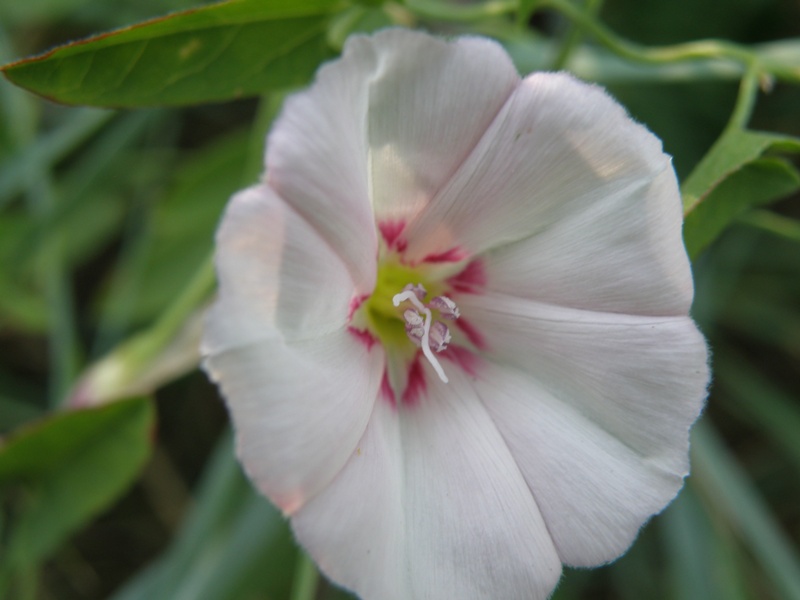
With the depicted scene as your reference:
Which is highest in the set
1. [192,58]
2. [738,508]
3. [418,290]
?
[192,58]

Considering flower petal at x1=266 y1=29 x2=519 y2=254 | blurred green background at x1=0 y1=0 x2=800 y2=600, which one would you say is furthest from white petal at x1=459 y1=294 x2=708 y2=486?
blurred green background at x1=0 y1=0 x2=800 y2=600

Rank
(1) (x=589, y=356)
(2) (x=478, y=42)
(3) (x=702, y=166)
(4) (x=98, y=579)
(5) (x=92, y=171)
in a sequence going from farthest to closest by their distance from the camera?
(4) (x=98, y=579)
(5) (x=92, y=171)
(3) (x=702, y=166)
(1) (x=589, y=356)
(2) (x=478, y=42)

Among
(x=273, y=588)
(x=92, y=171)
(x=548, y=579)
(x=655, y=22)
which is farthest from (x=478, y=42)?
(x=655, y=22)

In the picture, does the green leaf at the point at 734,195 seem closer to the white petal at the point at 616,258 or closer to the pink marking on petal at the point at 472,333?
the white petal at the point at 616,258

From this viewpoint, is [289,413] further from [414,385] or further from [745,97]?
[745,97]

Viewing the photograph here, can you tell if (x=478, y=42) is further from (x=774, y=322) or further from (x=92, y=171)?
(x=774, y=322)

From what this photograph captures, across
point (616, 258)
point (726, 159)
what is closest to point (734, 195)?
point (726, 159)

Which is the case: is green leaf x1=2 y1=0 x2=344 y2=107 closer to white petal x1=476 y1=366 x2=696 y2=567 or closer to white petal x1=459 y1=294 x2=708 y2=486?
white petal x1=459 y1=294 x2=708 y2=486
